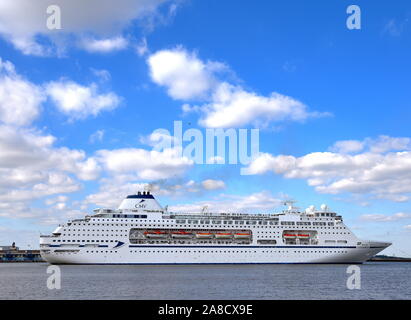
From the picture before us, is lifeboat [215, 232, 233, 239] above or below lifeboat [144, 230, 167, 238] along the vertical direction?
below

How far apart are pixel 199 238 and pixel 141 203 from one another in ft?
34.6

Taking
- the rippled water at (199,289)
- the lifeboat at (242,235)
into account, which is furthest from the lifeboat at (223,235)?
the rippled water at (199,289)

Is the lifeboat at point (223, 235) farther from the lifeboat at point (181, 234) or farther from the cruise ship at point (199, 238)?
the lifeboat at point (181, 234)

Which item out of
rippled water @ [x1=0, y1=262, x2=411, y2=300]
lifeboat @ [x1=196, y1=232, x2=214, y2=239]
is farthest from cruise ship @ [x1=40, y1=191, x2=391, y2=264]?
rippled water @ [x1=0, y1=262, x2=411, y2=300]

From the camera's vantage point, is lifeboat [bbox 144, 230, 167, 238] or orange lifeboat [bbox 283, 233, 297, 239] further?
orange lifeboat [bbox 283, 233, 297, 239]

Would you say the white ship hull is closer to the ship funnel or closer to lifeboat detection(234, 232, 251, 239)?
lifeboat detection(234, 232, 251, 239)

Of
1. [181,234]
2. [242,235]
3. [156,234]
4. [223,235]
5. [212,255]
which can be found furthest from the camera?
[242,235]

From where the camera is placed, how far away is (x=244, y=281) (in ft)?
138

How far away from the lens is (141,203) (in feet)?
228

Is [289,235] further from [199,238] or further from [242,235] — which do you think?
[199,238]

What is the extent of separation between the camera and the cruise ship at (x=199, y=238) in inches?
2530

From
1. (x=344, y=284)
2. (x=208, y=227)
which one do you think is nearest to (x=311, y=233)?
(x=208, y=227)

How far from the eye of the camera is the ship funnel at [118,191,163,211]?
6919cm

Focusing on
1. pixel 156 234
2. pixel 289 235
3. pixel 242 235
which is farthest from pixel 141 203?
pixel 289 235
